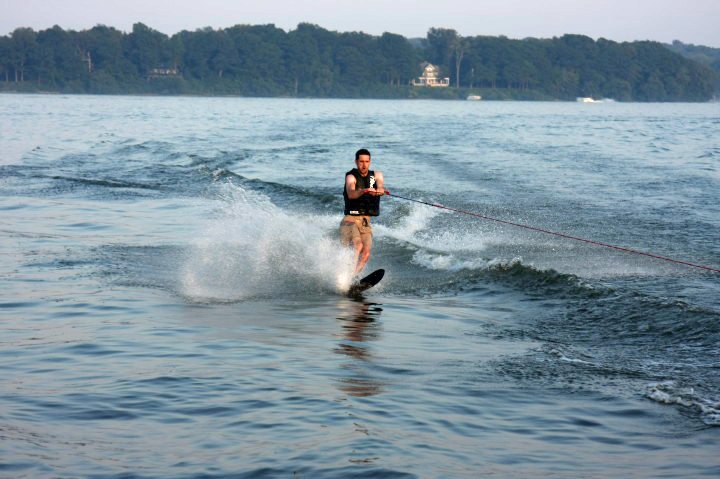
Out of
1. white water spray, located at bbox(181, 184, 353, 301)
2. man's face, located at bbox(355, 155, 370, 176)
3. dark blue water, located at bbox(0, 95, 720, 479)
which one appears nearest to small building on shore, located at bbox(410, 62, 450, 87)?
dark blue water, located at bbox(0, 95, 720, 479)

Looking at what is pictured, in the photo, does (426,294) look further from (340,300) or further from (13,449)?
(13,449)

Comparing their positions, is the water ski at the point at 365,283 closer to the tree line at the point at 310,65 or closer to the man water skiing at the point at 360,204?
the man water skiing at the point at 360,204

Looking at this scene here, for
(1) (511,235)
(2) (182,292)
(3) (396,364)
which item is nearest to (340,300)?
(2) (182,292)

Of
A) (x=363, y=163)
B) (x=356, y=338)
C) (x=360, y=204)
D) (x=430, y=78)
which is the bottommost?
(x=356, y=338)

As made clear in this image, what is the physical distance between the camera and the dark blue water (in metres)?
5.09

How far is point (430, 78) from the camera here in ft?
509

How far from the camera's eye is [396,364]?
6.92 m

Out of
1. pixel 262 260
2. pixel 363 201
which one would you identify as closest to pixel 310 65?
pixel 262 260

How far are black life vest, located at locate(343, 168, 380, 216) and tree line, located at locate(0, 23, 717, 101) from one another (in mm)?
133189

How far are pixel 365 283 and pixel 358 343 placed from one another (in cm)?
254

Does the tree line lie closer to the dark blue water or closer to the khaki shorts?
the dark blue water

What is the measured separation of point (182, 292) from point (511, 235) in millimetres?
6642

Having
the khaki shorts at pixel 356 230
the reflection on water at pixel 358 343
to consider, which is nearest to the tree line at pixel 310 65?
the khaki shorts at pixel 356 230

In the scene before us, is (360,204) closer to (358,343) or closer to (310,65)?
(358,343)
